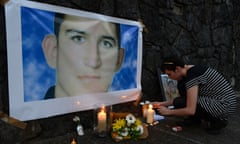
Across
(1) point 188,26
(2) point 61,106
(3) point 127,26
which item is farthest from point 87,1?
(1) point 188,26

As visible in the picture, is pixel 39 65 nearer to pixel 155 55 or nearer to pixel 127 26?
pixel 127 26

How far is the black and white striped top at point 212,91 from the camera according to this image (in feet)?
8.30

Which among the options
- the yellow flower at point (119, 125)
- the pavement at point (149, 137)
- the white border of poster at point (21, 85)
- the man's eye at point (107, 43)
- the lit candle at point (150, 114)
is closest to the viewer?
the white border of poster at point (21, 85)

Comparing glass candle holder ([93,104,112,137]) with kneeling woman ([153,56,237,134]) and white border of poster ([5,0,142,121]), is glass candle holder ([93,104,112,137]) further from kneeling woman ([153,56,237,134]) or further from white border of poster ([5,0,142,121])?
kneeling woman ([153,56,237,134])

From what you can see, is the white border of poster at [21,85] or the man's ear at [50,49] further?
the man's ear at [50,49]

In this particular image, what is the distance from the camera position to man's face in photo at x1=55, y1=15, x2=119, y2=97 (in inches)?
93.5

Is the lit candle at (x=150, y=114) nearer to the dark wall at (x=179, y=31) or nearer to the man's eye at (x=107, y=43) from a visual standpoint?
the dark wall at (x=179, y=31)

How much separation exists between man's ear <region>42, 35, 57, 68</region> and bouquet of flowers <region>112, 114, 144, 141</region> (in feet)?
2.59

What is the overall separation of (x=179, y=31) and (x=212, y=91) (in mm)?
1458

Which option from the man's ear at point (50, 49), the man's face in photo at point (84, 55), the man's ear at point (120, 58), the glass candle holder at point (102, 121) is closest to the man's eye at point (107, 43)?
the man's face in photo at point (84, 55)

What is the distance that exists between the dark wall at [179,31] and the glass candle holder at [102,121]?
0.80 m

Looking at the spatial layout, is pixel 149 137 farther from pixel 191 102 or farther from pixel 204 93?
pixel 204 93

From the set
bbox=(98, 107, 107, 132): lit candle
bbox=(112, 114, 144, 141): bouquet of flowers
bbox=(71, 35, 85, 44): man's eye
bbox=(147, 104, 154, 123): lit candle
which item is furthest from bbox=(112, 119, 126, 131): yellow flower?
bbox=(71, 35, 85, 44): man's eye

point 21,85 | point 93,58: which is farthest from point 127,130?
point 21,85
